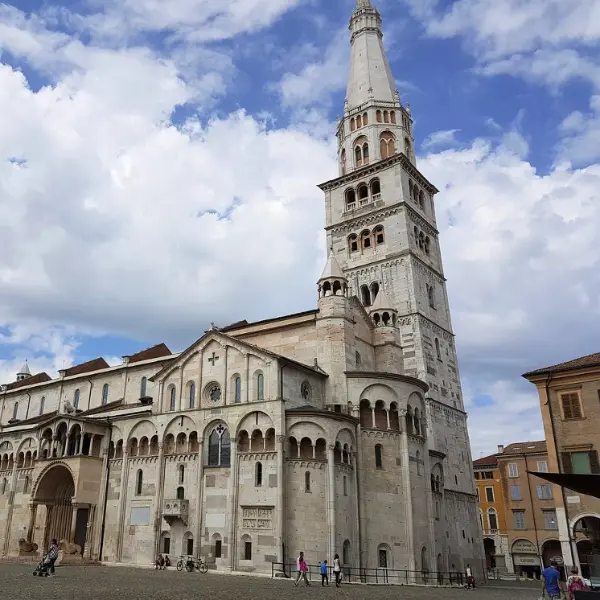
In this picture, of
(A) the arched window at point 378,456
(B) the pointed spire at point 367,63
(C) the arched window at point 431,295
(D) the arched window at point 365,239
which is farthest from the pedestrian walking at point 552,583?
(B) the pointed spire at point 367,63

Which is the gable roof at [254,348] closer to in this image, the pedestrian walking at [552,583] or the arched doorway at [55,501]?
the arched doorway at [55,501]

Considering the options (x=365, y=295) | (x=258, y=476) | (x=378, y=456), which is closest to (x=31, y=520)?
(x=258, y=476)

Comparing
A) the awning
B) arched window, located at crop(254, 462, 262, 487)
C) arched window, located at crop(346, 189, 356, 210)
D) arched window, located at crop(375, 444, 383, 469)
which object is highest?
arched window, located at crop(346, 189, 356, 210)

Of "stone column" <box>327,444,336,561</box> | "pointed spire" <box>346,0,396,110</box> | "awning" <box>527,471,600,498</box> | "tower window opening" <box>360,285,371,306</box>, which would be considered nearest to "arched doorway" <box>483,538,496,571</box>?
"tower window opening" <box>360,285,371,306</box>

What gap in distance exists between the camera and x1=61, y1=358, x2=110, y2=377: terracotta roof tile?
2147 inches

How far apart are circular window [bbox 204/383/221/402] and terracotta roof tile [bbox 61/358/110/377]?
2102 centimetres

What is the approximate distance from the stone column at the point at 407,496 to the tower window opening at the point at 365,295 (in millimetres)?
15667

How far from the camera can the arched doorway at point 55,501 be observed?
39500 mm

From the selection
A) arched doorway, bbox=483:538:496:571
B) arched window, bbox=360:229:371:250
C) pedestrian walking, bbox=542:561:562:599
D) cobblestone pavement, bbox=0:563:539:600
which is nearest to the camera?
pedestrian walking, bbox=542:561:562:599

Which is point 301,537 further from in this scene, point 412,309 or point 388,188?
point 388,188

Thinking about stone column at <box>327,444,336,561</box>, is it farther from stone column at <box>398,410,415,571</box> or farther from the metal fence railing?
stone column at <box>398,410,415,571</box>

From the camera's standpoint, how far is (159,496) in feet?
117

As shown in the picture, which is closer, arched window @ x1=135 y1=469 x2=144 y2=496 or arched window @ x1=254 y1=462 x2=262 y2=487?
arched window @ x1=254 y1=462 x2=262 y2=487

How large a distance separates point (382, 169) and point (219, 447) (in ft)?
101
